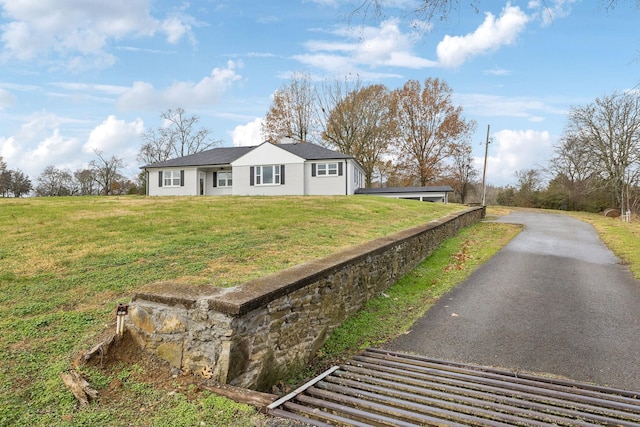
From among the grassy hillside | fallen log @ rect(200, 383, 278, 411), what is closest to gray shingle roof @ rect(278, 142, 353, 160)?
the grassy hillside

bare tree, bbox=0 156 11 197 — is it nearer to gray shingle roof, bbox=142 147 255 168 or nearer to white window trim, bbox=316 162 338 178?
gray shingle roof, bbox=142 147 255 168

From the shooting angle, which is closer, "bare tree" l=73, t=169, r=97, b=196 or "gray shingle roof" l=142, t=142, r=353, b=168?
"gray shingle roof" l=142, t=142, r=353, b=168

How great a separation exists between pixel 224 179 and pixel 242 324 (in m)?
27.2

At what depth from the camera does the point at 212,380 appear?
10.8 ft

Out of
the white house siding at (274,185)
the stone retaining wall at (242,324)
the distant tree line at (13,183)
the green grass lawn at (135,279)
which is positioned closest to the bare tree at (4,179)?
the distant tree line at (13,183)

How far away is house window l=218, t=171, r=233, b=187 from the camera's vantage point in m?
29.4

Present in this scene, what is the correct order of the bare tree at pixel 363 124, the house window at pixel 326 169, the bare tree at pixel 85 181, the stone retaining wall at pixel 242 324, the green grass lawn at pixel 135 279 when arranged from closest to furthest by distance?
the green grass lawn at pixel 135 279 < the stone retaining wall at pixel 242 324 < the house window at pixel 326 169 < the bare tree at pixel 363 124 < the bare tree at pixel 85 181

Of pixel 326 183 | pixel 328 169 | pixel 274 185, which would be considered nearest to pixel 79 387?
pixel 326 183

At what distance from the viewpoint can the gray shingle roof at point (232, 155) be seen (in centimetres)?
2733

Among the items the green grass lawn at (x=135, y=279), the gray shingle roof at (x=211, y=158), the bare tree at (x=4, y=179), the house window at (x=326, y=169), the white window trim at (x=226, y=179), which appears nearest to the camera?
the green grass lawn at (x=135, y=279)

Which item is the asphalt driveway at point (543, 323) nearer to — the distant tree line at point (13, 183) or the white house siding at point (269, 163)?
the white house siding at point (269, 163)

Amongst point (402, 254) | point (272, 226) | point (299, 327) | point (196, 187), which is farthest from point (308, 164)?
point (299, 327)

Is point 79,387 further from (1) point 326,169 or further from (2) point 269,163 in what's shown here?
(2) point 269,163

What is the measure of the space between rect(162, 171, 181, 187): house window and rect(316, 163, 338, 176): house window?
35.7 feet
